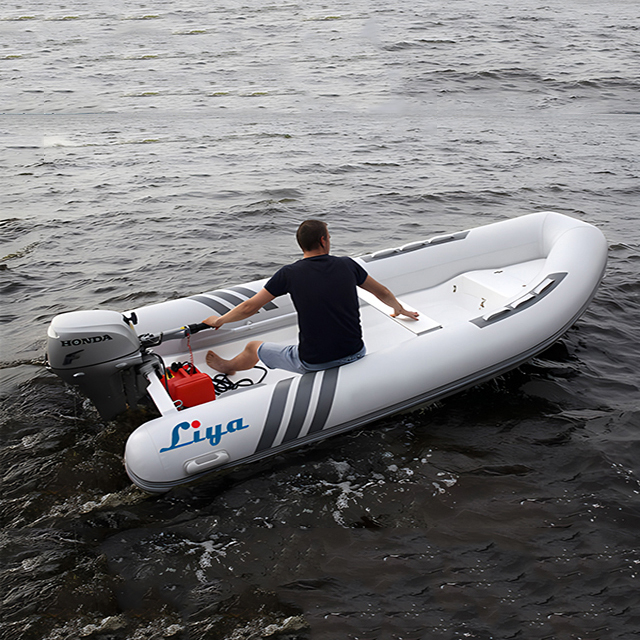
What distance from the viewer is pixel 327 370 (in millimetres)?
3500

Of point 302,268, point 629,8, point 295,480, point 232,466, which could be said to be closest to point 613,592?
point 295,480

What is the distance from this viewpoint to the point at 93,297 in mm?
5508

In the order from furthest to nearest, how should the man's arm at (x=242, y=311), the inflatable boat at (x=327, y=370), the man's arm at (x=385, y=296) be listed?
the man's arm at (x=385, y=296)
the man's arm at (x=242, y=311)
the inflatable boat at (x=327, y=370)

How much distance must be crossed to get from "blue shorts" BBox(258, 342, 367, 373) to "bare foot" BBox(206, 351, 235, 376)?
0.94 feet

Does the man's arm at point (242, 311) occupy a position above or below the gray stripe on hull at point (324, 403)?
above

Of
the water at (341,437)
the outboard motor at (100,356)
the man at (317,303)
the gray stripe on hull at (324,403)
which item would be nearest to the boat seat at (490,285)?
the water at (341,437)

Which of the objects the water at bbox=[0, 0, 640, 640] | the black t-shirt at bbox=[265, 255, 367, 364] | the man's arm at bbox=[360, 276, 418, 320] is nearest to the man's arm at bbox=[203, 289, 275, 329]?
the black t-shirt at bbox=[265, 255, 367, 364]

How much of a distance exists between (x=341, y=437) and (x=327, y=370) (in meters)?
0.44

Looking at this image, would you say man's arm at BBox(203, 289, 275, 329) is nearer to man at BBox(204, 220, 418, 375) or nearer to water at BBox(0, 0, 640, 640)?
man at BBox(204, 220, 418, 375)

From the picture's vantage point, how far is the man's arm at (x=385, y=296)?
Answer: 11.8 feet

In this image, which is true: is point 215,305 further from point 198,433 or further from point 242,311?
point 198,433

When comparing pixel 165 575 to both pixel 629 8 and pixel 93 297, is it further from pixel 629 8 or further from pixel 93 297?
pixel 629 8

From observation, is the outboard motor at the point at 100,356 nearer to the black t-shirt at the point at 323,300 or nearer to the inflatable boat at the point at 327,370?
the inflatable boat at the point at 327,370

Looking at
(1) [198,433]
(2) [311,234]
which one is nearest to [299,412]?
(1) [198,433]
